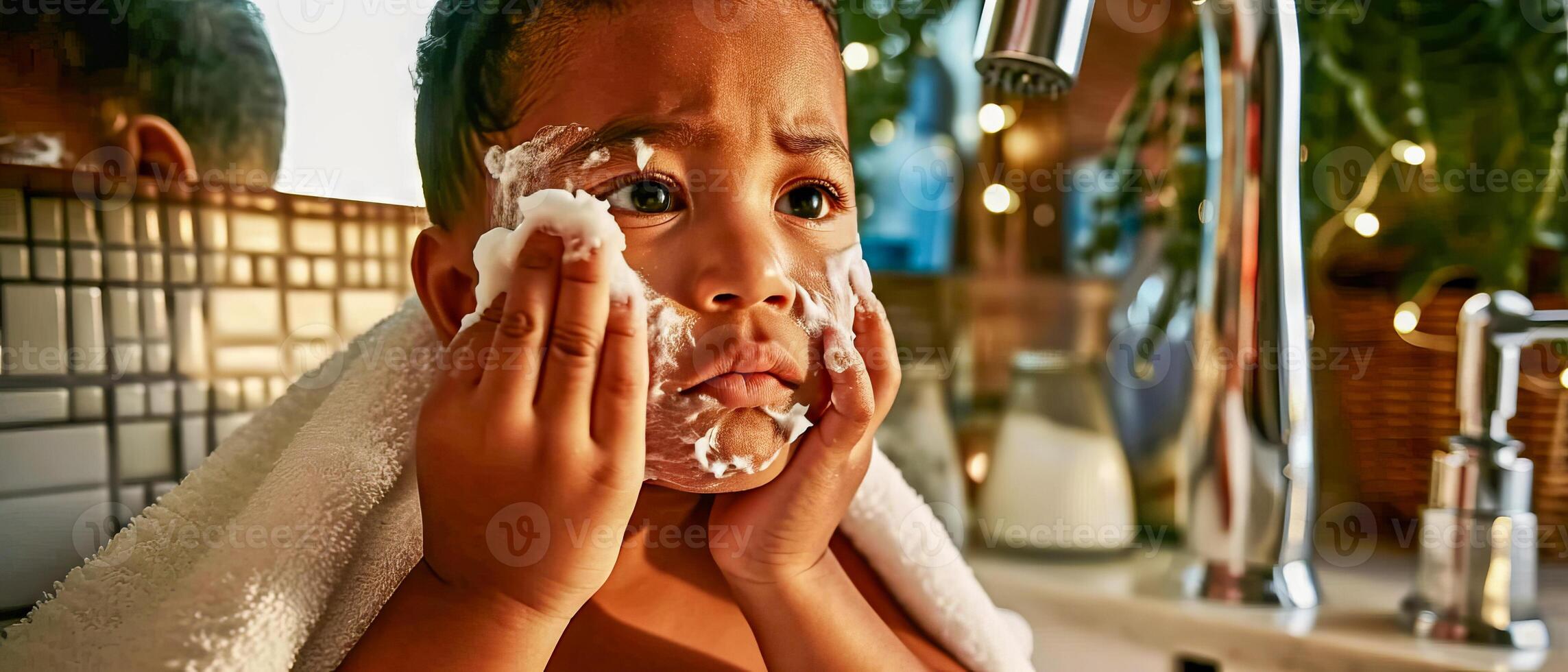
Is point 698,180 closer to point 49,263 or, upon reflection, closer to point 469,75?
point 469,75

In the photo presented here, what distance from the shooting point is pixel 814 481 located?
12.7 inches

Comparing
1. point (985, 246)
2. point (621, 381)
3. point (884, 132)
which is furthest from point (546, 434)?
point (985, 246)

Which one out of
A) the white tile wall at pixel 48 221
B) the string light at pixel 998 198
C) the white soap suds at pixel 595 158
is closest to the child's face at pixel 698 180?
the white soap suds at pixel 595 158

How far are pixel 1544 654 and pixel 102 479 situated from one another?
752 mm

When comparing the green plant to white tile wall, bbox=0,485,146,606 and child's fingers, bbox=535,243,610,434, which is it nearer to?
child's fingers, bbox=535,243,610,434

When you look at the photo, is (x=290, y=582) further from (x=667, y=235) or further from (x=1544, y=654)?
(x=1544, y=654)

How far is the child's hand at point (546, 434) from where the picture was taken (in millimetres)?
257

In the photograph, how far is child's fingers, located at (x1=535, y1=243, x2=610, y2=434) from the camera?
0.25 meters

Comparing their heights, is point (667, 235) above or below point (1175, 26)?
below

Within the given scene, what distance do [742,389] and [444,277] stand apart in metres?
0.11

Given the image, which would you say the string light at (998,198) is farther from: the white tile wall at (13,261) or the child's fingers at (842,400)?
the white tile wall at (13,261)

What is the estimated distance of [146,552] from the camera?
0.31 m

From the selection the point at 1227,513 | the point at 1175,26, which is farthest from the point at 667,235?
the point at 1175,26

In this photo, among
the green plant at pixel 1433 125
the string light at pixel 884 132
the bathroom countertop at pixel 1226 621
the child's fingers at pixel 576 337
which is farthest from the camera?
the string light at pixel 884 132
